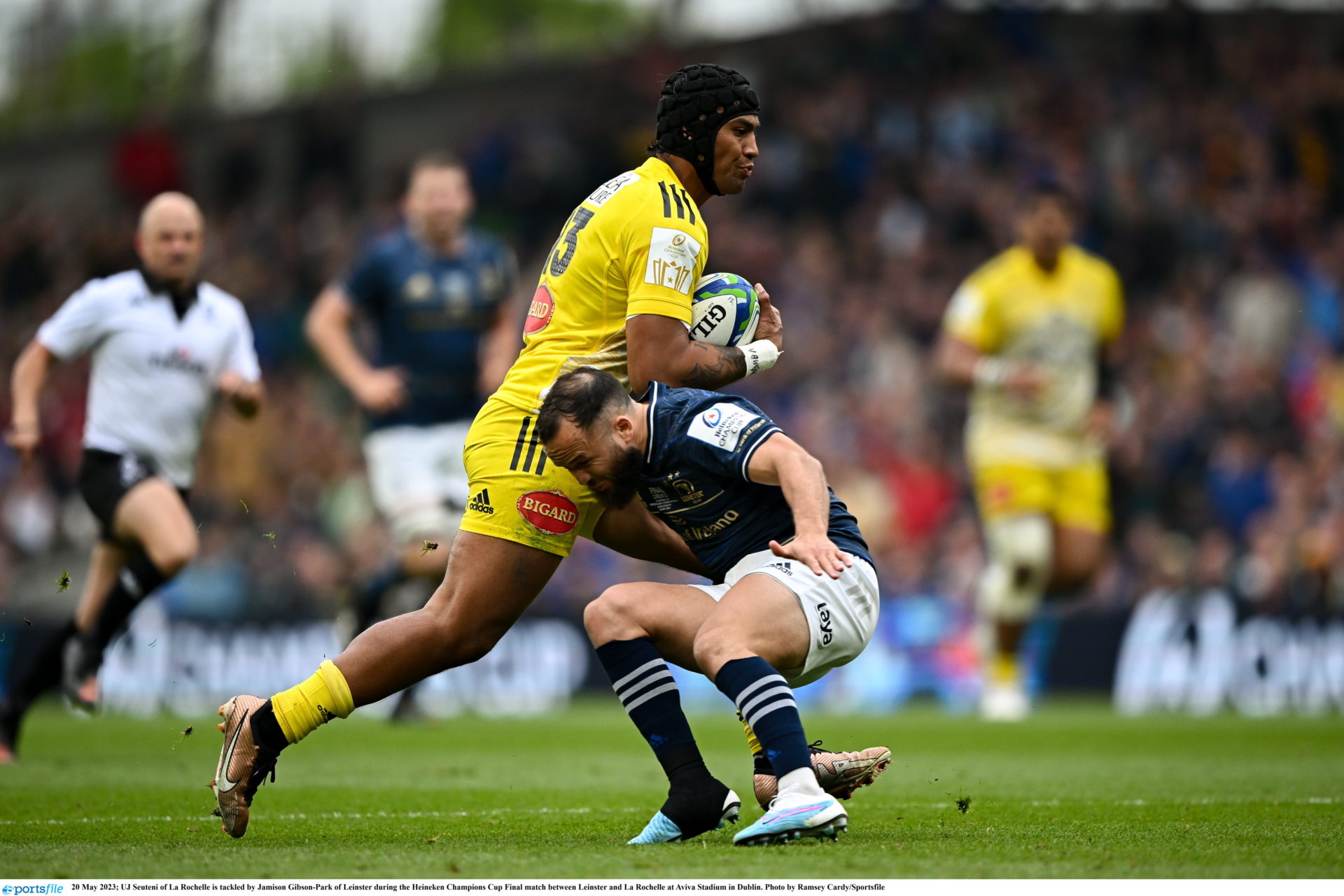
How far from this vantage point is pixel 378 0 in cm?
1809

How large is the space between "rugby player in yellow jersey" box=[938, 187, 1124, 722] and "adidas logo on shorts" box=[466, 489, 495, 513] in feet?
19.2

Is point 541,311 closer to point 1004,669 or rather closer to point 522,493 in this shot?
point 522,493

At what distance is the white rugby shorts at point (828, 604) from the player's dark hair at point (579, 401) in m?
0.66

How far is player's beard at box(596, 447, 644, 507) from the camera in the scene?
486 centimetres

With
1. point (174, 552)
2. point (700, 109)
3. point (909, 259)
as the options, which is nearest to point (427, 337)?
point (174, 552)

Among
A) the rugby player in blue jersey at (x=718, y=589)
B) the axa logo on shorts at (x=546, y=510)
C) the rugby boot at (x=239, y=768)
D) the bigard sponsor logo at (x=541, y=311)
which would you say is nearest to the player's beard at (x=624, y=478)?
the rugby player in blue jersey at (x=718, y=589)

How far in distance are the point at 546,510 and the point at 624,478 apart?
0.37 meters

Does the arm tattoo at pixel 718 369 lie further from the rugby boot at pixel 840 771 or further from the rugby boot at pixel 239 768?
the rugby boot at pixel 239 768

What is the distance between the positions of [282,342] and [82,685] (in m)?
11.9

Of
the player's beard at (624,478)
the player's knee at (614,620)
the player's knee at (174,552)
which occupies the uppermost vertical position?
the player's beard at (624,478)

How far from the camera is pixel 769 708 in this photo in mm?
4512

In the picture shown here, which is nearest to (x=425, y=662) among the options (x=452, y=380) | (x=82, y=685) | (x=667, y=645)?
(x=667, y=645)

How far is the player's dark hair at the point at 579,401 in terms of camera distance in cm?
480

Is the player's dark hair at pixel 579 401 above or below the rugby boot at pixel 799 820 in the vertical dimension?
above
